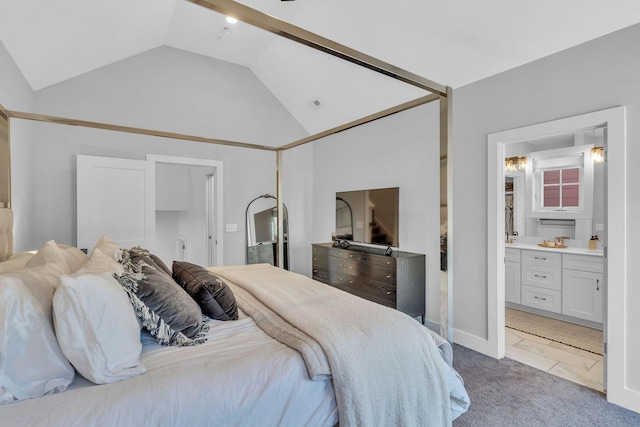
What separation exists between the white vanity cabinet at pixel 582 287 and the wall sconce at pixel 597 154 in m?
1.26

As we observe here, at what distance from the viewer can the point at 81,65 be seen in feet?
11.1

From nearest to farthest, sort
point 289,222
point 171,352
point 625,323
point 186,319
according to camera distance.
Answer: point 171,352 < point 186,319 < point 625,323 < point 289,222

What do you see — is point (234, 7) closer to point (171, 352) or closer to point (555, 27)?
point (171, 352)

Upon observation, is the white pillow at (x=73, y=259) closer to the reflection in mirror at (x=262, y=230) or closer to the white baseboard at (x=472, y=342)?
the reflection in mirror at (x=262, y=230)

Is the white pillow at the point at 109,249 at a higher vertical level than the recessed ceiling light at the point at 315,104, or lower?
lower

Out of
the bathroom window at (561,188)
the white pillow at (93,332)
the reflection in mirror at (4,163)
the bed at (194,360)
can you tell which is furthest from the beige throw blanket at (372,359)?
the bathroom window at (561,188)

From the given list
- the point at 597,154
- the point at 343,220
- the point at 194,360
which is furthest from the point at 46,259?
the point at 597,154

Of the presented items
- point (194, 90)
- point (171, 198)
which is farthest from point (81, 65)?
point (171, 198)

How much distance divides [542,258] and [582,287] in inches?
19.4

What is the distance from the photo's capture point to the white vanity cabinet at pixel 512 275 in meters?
4.27

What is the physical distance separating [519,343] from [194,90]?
Answer: 481 centimetres

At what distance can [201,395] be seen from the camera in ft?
3.51

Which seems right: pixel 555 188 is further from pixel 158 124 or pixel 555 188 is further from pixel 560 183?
pixel 158 124

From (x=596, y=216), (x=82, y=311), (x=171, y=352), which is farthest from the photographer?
(x=596, y=216)
